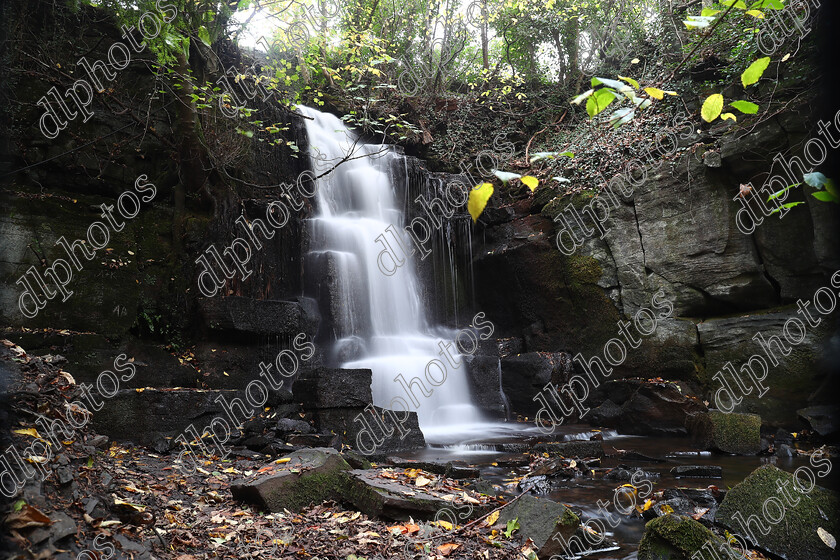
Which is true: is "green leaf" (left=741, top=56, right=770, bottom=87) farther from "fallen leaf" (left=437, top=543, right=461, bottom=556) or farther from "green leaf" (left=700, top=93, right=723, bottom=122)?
"fallen leaf" (left=437, top=543, right=461, bottom=556)

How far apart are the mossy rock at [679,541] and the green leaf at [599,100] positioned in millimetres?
3162

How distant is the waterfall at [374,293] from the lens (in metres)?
9.62

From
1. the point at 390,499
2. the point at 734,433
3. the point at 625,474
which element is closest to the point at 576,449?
the point at 625,474

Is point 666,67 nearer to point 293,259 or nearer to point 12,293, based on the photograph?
point 293,259

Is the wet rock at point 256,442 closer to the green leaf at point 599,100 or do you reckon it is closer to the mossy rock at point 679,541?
the mossy rock at point 679,541

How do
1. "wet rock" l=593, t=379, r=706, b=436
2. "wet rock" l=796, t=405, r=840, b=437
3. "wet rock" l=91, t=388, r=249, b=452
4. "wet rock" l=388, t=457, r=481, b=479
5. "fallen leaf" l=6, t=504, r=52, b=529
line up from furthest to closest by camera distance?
1. "wet rock" l=593, t=379, r=706, b=436
2. "wet rock" l=796, t=405, r=840, b=437
3. "wet rock" l=91, t=388, r=249, b=452
4. "wet rock" l=388, t=457, r=481, b=479
5. "fallen leaf" l=6, t=504, r=52, b=529

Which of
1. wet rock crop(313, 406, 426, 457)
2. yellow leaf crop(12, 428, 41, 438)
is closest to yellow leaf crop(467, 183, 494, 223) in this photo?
yellow leaf crop(12, 428, 41, 438)

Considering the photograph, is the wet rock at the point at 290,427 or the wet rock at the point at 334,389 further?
the wet rock at the point at 334,389

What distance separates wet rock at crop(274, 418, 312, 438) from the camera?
662cm

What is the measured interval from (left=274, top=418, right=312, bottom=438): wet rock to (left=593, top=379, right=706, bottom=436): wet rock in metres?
5.61

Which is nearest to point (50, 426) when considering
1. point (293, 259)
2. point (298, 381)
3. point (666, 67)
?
point (298, 381)

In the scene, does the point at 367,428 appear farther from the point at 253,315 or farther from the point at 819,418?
the point at 819,418

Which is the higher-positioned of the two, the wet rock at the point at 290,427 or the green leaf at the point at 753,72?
the green leaf at the point at 753,72

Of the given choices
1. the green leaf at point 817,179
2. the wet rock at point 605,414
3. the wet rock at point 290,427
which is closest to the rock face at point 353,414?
the wet rock at point 290,427
